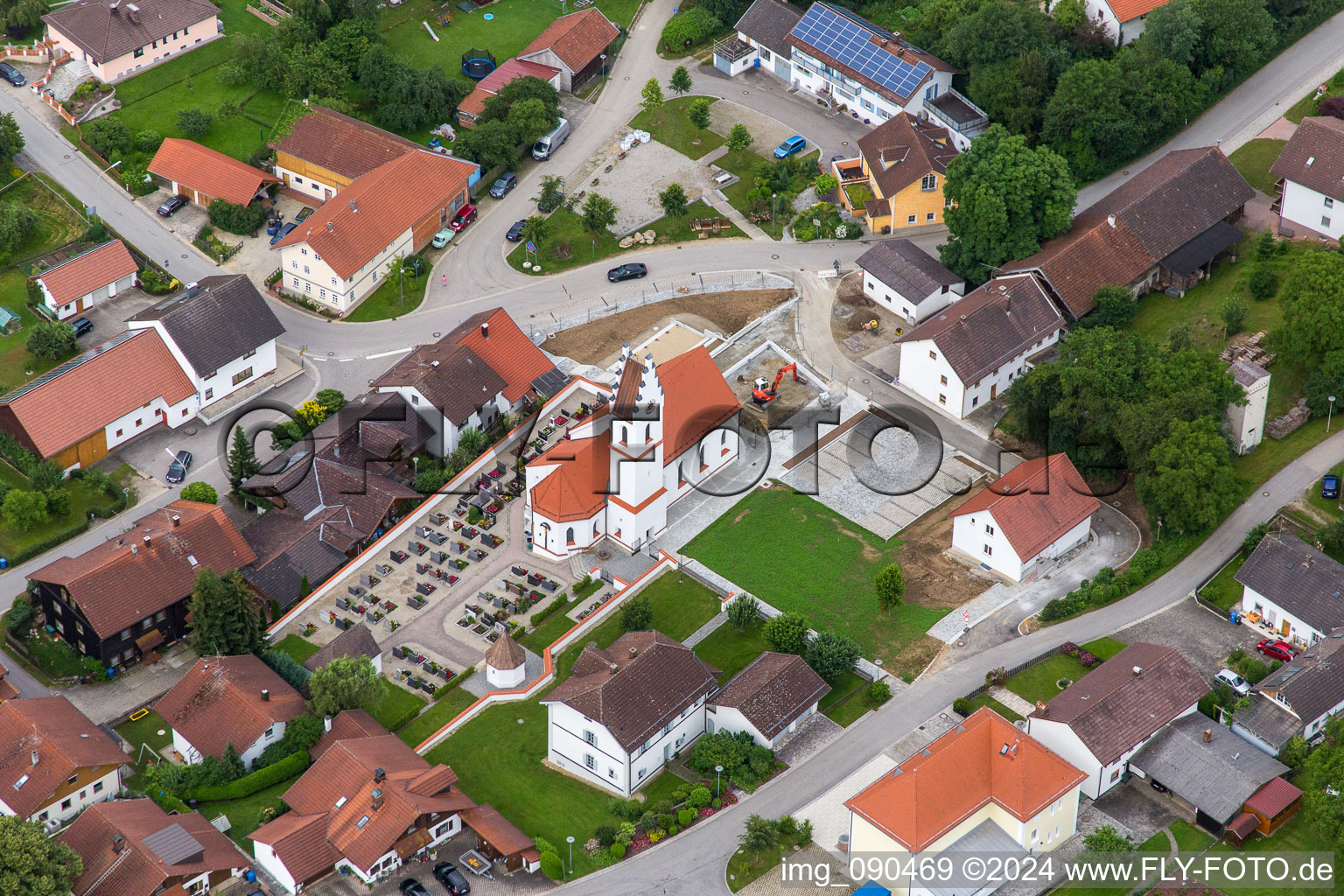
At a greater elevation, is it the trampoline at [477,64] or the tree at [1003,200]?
the trampoline at [477,64]

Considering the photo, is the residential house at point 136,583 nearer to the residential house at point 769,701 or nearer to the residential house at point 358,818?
the residential house at point 358,818

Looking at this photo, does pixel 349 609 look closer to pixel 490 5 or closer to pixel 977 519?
pixel 977 519

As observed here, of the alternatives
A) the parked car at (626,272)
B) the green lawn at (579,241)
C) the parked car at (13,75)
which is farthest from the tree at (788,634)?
the parked car at (13,75)

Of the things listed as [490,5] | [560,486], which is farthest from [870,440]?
[490,5]

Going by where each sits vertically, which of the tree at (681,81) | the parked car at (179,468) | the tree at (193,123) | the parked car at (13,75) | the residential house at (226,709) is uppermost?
the parked car at (13,75)

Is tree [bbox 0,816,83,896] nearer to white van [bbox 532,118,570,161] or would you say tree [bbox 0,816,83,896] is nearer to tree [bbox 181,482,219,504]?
tree [bbox 181,482,219,504]

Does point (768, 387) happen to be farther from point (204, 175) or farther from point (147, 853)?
point (147, 853)
